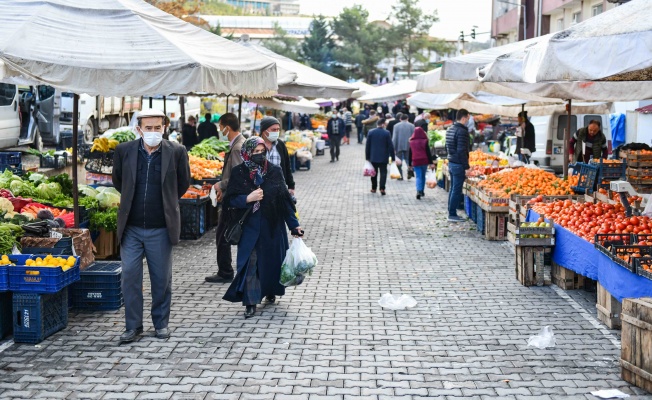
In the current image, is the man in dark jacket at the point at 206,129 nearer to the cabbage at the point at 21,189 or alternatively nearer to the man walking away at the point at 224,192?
the cabbage at the point at 21,189

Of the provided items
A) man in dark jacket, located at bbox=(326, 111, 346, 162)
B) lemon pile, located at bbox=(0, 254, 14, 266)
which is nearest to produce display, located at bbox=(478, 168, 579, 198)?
lemon pile, located at bbox=(0, 254, 14, 266)

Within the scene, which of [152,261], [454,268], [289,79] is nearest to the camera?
[152,261]

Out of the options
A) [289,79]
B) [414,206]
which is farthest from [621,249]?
[414,206]

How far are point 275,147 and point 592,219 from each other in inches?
158

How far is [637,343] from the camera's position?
20.1 feet

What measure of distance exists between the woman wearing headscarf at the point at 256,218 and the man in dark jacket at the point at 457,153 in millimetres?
6853

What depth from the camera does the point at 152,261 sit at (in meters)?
7.39

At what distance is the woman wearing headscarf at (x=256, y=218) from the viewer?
8234 mm

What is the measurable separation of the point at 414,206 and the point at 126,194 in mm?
11128

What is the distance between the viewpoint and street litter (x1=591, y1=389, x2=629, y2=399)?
5961 millimetres

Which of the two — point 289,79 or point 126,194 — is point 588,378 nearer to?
point 126,194

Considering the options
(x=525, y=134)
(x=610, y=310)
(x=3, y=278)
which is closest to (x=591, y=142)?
(x=525, y=134)

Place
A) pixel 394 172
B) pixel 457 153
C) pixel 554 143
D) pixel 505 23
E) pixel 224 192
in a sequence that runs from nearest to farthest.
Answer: pixel 224 192
pixel 457 153
pixel 394 172
pixel 554 143
pixel 505 23

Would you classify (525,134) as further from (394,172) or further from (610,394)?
(610,394)
